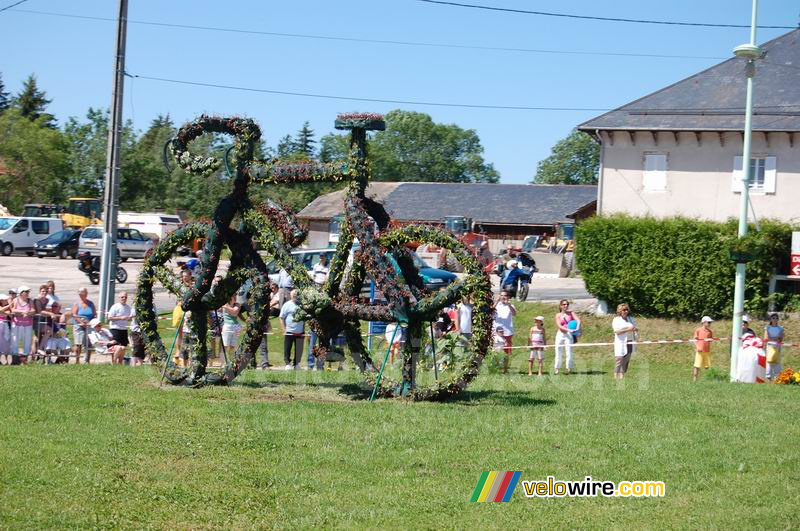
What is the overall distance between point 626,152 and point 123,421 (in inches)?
980

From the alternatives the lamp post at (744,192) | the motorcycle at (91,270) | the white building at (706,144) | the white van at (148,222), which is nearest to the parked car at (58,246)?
the white van at (148,222)

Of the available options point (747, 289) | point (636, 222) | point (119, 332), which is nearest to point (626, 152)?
point (636, 222)

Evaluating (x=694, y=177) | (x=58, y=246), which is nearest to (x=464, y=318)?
(x=694, y=177)

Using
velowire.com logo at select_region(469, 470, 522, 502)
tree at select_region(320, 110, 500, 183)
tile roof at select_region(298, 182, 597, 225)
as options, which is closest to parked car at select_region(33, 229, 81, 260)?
tile roof at select_region(298, 182, 597, 225)

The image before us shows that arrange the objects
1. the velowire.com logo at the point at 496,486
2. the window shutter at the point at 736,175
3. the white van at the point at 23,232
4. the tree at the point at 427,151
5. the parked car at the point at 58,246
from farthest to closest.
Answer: the tree at the point at 427,151
the white van at the point at 23,232
the parked car at the point at 58,246
the window shutter at the point at 736,175
the velowire.com logo at the point at 496,486

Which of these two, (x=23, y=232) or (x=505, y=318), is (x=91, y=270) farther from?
(x=505, y=318)

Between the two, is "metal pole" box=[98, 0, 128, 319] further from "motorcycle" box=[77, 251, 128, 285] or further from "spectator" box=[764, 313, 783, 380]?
"motorcycle" box=[77, 251, 128, 285]

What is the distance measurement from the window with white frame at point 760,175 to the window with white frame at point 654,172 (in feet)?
7.24

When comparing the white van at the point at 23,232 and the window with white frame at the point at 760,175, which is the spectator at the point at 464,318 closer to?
the window with white frame at the point at 760,175

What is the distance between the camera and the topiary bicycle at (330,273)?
44.5 ft

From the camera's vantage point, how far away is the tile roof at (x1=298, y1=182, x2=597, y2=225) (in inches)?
2418

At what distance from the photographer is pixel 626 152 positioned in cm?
3356

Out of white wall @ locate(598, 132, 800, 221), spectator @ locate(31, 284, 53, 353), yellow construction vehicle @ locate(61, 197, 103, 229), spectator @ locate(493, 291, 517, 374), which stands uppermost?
white wall @ locate(598, 132, 800, 221)

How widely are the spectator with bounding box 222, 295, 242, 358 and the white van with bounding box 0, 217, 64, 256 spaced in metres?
36.1
